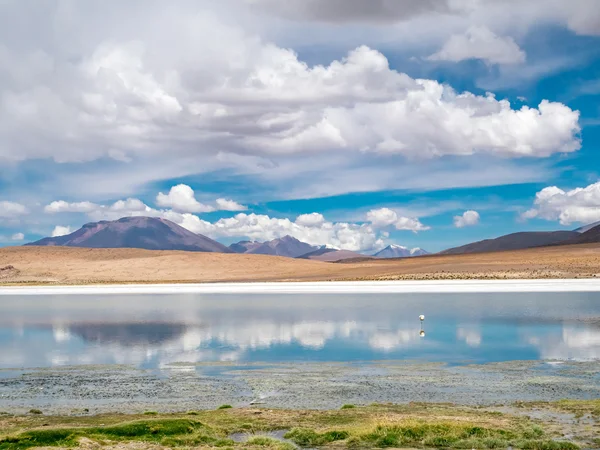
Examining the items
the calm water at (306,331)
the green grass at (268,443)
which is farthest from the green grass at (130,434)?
the calm water at (306,331)

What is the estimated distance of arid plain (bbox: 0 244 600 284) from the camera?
335 ft

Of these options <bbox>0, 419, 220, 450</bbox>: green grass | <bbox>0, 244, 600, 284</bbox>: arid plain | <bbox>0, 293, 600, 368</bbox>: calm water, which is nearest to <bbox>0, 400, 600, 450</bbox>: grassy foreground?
<bbox>0, 419, 220, 450</bbox>: green grass

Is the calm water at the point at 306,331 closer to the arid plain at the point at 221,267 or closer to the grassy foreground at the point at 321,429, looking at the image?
the grassy foreground at the point at 321,429

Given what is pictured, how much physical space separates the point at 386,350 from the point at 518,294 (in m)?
36.1

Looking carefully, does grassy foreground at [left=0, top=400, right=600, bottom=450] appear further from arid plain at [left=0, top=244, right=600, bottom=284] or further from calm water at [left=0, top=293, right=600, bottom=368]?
arid plain at [left=0, top=244, right=600, bottom=284]

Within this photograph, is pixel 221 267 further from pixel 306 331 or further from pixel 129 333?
pixel 306 331

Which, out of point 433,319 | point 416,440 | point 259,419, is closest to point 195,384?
point 259,419

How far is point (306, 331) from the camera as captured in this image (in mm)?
37000

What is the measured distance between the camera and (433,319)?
139ft

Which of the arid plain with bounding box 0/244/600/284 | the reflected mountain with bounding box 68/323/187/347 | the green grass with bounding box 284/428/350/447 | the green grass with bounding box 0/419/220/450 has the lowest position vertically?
the green grass with bounding box 284/428/350/447

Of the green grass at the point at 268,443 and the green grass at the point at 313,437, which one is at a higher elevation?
the green grass at the point at 268,443

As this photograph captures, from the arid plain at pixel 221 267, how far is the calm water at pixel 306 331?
42.4 meters

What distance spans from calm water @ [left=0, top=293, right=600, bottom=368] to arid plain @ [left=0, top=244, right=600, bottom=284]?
42388 mm

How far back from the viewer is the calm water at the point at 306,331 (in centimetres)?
2900
